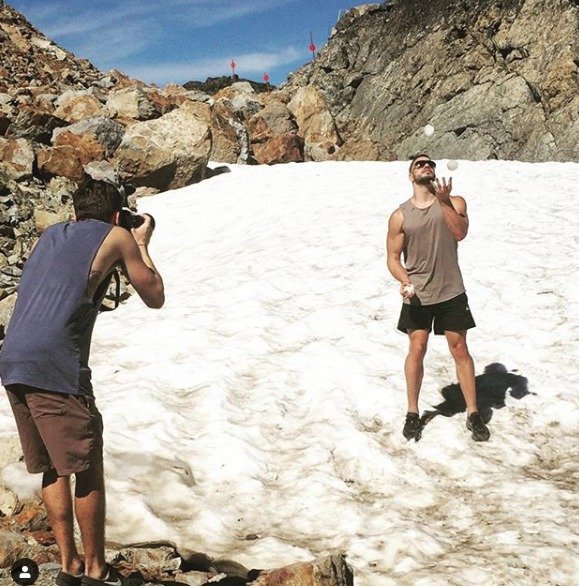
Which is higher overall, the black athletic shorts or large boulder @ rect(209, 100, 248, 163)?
large boulder @ rect(209, 100, 248, 163)

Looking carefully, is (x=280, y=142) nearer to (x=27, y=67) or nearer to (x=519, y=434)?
(x=27, y=67)

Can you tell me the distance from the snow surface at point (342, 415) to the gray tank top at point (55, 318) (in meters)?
2.06

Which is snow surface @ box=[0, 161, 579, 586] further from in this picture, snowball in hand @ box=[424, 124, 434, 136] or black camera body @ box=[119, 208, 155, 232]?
snowball in hand @ box=[424, 124, 434, 136]

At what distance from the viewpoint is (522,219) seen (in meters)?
14.7

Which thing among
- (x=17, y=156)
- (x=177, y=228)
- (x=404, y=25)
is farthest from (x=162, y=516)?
(x=404, y=25)

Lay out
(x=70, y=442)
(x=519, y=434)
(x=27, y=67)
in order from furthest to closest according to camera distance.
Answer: (x=27, y=67) → (x=519, y=434) → (x=70, y=442)

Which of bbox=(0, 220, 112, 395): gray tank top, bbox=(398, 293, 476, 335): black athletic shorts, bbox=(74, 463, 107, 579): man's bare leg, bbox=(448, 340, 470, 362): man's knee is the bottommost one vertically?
bbox=(74, 463, 107, 579): man's bare leg

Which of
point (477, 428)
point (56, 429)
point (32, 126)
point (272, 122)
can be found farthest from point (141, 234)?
point (272, 122)

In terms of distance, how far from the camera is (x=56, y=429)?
11.6 feet

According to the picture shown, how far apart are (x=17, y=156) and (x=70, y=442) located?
645 inches

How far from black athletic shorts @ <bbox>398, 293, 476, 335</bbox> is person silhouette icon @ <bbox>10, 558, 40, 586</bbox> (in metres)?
4.10

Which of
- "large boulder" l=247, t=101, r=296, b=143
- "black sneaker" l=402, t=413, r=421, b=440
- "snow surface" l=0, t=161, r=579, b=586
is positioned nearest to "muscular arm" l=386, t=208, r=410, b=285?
"black sneaker" l=402, t=413, r=421, b=440

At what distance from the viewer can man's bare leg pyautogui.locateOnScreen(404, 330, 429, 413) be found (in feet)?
21.8

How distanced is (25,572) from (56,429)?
104cm
